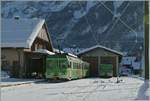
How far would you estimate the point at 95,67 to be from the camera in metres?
59.0

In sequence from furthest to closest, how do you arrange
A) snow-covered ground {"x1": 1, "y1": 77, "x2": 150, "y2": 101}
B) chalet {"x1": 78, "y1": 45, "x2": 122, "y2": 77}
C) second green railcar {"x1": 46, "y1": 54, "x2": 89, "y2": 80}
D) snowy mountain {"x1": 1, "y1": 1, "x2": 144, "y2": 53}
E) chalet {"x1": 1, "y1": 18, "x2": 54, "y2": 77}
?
snowy mountain {"x1": 1, "y1": 1, "x2": 144, "y2": 53}, chalet {"x1": 78, "y1": 45, "x2": 122, "y2": 77}, chalet {"x1": 1, "y1": 18, "x2": 54, "y2": 77}, second green railcar {"x1": 46, "y1": 54, "x2": 89, "y2": 80}, snow-covered ground {"x1": 1, "y1": 77, "x2": 150, "y2": 101}

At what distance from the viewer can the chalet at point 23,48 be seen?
42.7 m

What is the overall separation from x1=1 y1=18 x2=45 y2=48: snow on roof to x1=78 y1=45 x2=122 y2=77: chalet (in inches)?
465

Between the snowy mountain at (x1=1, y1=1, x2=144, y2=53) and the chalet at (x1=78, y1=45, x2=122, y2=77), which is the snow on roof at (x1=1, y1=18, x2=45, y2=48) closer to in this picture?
the chalet at (x1=78, y1=45, x2=122, y2=77)

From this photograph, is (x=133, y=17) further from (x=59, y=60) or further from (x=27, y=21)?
(x=59, y=60)

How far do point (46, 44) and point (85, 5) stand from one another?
84.9 meters

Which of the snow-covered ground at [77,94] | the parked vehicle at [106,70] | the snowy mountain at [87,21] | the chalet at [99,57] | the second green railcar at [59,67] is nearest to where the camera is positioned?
the snow-covered ground at [77,94]

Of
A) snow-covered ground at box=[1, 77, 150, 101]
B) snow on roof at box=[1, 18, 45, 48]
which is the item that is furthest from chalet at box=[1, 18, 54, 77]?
snow-covered ground at box=[1, 77, 150, 101]

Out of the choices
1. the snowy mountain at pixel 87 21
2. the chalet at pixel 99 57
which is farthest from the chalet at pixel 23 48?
the snowy mountain at pixel 87 21

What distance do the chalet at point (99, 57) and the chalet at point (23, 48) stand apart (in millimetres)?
10958

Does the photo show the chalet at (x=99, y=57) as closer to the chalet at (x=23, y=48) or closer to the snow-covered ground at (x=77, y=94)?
the chalet at (x=23, y=48)

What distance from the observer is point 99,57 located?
59250 mm

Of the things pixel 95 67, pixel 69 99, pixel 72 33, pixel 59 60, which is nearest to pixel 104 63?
pixel 95 67

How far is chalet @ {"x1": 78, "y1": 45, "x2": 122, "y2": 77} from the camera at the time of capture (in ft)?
193
